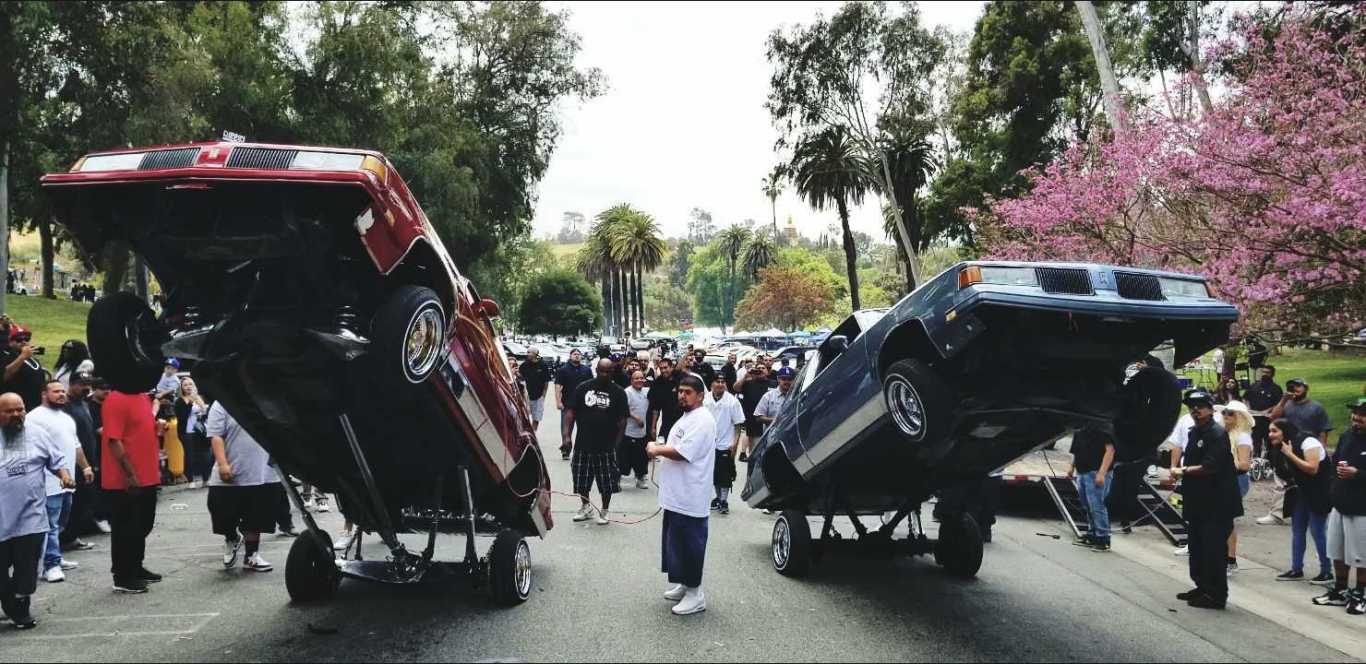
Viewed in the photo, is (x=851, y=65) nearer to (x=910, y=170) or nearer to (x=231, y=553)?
(x=910, y=170)

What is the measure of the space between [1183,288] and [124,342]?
20.5 feet

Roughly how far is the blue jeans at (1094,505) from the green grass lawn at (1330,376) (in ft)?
28.6

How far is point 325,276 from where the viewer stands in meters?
4.81

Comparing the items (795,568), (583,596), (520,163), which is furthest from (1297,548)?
(520,163)

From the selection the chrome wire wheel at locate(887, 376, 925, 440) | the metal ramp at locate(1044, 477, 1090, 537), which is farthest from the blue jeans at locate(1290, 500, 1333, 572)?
the chrome wire wheel at locate(887, 376, 925, 440)

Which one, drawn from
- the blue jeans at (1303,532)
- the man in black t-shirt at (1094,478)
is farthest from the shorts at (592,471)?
the blue jeans at (1303,532)

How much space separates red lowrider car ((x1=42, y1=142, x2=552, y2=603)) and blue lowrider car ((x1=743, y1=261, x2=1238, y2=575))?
8.87ft

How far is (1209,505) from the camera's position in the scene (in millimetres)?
7180

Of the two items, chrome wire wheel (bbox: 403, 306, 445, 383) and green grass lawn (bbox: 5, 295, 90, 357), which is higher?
green grass lawn (bbox: 5, 295, 90, 357)

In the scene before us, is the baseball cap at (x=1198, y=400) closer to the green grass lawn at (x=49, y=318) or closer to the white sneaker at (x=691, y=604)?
the white sneaker at (x=691, y=604)

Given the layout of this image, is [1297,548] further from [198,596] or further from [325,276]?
[198,596]

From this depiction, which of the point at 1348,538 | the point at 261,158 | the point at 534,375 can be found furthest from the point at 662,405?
the point at 261,158

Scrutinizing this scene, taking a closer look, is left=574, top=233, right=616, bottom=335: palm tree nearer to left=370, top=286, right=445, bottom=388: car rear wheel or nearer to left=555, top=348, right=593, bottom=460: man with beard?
left=555, top=348, right=593, bottom=460: man with beard

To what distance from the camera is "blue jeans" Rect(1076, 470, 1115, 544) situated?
9789 mm
